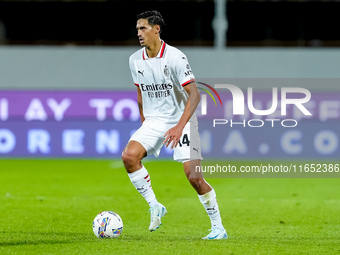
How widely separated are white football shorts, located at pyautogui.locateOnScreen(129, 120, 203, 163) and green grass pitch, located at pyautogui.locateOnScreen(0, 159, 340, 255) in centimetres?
80

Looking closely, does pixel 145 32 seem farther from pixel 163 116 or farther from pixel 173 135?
pixel 173 135

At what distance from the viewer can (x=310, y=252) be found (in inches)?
246

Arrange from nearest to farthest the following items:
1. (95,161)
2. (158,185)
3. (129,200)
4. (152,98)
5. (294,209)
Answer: (152,98) → (294,209) → (129,200) → (158,185) → (95,161)

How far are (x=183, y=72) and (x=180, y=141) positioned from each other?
2.07 ft

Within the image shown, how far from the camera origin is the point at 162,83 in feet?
22.2

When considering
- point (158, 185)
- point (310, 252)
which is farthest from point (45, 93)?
point (310, 252)

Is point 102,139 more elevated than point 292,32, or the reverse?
point 292,32

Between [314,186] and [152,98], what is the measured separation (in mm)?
6216

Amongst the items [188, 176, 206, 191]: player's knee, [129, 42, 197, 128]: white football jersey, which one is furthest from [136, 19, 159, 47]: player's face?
[188, 176, 206, 191]: player's knee

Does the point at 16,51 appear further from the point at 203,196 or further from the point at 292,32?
the point at 203,196

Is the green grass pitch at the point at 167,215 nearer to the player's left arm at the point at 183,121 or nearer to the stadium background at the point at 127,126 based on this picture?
the stadium background at the point at 127,126

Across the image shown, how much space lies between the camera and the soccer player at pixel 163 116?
6590 mm

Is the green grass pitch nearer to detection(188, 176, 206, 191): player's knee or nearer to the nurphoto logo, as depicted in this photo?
detection(188, 176, 206, 191): player's knee

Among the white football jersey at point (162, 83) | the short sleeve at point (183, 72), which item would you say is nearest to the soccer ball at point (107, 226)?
the white football jersey at point (162, 83)
